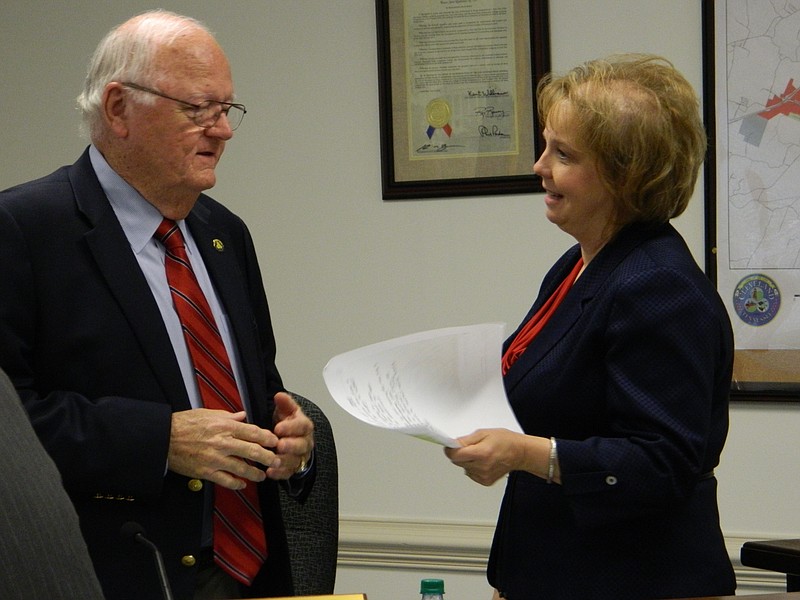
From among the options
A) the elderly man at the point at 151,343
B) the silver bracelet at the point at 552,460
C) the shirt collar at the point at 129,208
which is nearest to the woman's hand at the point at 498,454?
the silver bracelet at the point at 552,460

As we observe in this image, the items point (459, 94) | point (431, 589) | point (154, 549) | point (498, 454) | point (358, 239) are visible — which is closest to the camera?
point (154, 549)

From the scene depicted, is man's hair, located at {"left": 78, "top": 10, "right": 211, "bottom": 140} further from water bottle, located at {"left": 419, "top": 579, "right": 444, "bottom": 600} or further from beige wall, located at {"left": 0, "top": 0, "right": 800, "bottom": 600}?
beige wall, located at {"left": 0, "top": 0, "right": 800, "bottom": 600}

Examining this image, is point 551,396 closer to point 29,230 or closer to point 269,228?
point 29,230

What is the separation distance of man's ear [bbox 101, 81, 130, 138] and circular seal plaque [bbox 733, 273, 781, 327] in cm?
182

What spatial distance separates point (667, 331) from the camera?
5.28 feet

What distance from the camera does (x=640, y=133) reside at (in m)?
1.70

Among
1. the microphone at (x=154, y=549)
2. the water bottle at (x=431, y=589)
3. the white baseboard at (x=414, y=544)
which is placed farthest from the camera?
the white baseboard at (x=414, y=544)

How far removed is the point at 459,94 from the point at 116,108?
4.88 feet

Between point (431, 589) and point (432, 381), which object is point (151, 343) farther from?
point (431, 589)

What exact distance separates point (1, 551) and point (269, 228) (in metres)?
2.74

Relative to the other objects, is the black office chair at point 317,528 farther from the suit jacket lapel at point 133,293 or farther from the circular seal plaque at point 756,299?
the circular seal plaque at point 756,299

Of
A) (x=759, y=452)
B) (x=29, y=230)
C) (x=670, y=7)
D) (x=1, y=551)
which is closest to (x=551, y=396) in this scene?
(x=29, y=230)

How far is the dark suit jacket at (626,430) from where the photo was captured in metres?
1.62

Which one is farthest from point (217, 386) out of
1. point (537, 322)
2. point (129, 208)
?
point (537, 322)
